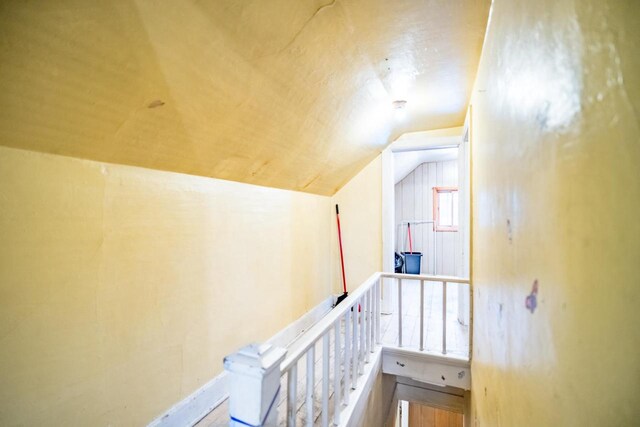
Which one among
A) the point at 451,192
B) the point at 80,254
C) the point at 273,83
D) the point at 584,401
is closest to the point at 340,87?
the point at 273,83

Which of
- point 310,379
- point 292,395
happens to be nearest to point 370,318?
point 310,379

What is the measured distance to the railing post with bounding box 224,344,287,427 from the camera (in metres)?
0.87

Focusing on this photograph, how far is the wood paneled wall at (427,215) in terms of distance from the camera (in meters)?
5.34

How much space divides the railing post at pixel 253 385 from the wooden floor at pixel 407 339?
0.88 metres

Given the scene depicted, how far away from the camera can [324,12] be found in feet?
3.75

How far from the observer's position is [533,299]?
25.7 inches

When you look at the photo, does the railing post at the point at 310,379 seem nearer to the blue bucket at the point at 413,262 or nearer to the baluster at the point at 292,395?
the baluster at the point at 292,395

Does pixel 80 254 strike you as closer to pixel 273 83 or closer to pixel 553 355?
pixel 273 83

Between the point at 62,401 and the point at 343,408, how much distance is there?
4.58 ft

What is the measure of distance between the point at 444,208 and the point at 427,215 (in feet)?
1.13

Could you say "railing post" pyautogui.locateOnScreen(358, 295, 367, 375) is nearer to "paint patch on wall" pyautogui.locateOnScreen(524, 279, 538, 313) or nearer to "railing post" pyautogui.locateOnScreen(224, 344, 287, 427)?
"railing post" pyautogui.locateOnScreen(224, 344, 287, 427)

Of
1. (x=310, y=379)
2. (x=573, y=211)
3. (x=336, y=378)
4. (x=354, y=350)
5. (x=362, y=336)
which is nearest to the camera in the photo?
(x=573, y=211)

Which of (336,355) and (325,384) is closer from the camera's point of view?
(325,384)

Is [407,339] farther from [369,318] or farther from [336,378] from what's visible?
[336,378]
